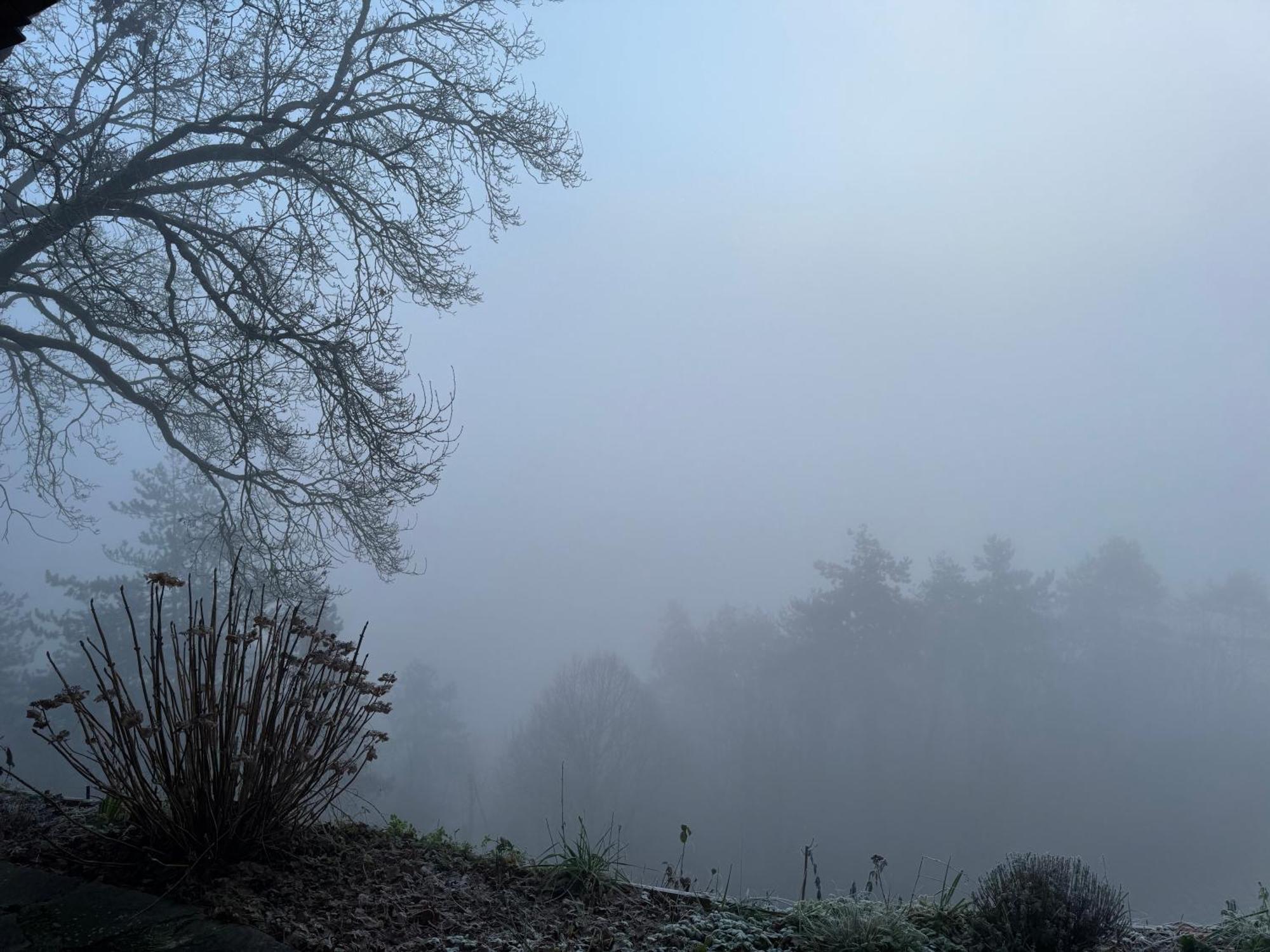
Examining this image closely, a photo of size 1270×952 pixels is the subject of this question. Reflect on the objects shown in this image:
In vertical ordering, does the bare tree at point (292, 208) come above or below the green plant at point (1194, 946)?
above

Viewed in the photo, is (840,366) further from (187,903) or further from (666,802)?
(187,903)

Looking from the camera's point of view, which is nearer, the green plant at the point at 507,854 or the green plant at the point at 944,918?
the green plant at the point at 944,918

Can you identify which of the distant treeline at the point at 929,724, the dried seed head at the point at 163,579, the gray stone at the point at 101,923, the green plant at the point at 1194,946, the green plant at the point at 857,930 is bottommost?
the gray stone at the point at 101,923

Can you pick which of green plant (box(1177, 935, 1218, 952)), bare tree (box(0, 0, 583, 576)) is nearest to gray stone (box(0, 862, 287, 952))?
green plant (box(1177, 935, 1218, 952))

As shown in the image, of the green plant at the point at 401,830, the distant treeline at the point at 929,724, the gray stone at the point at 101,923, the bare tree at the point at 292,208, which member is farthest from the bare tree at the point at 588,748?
the gray stone at the point at 101,923

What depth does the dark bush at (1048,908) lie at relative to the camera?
2.44 m

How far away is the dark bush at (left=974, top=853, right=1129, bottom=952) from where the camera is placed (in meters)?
2.44

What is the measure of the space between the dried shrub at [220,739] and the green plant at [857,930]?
1691 millimetres

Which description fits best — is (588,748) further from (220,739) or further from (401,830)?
(220,739)

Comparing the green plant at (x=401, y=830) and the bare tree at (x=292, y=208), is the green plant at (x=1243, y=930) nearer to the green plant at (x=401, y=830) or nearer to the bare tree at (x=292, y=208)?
the green plant at (x=401, y=830)

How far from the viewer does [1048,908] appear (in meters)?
2.49

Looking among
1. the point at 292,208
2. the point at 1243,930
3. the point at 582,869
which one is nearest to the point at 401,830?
the point at 582,869

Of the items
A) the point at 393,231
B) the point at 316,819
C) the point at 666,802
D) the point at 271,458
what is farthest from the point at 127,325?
the point at 666,802

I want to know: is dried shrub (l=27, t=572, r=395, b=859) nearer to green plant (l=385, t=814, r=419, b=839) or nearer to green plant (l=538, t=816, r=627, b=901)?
green plant (l=385, t=814, r=419, b=839)
